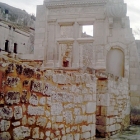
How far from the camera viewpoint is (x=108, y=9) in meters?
10.1

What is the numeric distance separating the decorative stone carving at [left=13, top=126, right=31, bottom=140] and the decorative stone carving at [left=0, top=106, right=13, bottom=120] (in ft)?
0.56

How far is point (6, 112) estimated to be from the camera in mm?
2436

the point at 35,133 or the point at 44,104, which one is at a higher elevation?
the point at 44,104

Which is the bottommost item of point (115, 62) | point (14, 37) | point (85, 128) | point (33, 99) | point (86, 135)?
point (86, 135)

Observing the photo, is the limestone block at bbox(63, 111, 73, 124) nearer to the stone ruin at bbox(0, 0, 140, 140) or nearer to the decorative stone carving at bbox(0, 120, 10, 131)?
the stone ruin at bbox(0, 0, 140, 140)

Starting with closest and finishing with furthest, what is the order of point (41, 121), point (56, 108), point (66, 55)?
point (41, 121)
point (56, 108)
point (66, 55)

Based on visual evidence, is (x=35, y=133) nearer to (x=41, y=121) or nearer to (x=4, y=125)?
(x=41, y=121)

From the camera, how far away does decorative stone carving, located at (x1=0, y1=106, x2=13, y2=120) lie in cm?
240

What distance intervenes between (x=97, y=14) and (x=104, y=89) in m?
5.98

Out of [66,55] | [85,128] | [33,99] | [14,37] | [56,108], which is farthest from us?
[14,37]

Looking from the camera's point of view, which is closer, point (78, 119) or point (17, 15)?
point (78, 119)

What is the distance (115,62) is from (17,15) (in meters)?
20.2

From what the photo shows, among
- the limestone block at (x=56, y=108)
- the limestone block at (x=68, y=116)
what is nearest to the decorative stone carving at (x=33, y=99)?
the limestone block at (x=56, y=108)

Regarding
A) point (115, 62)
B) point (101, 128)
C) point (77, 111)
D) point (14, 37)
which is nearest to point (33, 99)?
point (77, 111)
